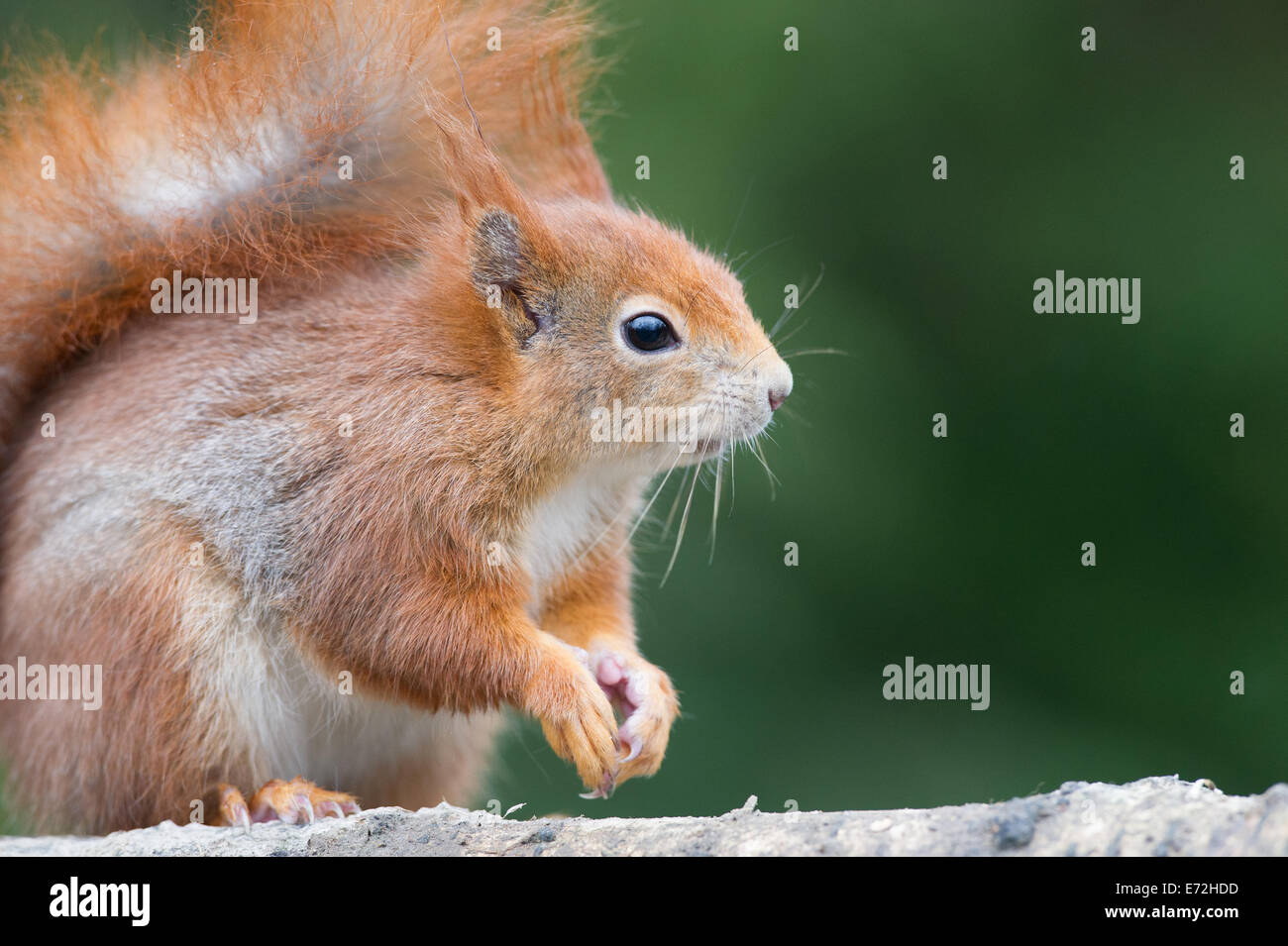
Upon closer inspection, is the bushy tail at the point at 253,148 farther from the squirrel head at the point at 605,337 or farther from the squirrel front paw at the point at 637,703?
the squirrel front paw at the point at 637,703

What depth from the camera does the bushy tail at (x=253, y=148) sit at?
2.21 meters

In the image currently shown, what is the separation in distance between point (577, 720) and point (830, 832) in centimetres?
52

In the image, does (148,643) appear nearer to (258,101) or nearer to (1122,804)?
(258,101)

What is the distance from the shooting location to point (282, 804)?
202cm

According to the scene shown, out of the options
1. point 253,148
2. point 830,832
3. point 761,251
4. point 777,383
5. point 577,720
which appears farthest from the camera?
point 761,251

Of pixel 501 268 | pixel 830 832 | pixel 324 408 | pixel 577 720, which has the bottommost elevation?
pixel 830 832

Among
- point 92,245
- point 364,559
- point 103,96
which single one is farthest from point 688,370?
point 103,96

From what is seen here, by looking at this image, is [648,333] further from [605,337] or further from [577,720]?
[577,720]

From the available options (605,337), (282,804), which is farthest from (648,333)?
(282,804)

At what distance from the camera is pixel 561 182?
2.49 meters

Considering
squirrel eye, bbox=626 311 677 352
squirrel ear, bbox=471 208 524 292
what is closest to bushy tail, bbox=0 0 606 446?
squirrel ear, bbox=471 208 524 292

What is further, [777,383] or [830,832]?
[777,383]

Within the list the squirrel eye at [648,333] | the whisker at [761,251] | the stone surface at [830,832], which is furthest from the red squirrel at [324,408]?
the whisker at [761,251]

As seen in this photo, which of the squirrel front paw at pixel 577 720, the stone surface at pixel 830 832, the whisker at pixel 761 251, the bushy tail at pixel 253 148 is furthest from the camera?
the whisker at pixel 761 251
